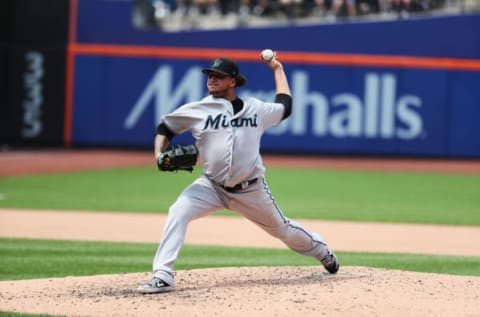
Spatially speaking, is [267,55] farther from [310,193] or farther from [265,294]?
[310,193]

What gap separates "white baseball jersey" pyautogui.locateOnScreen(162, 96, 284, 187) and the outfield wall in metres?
16.0

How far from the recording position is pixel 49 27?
24.1 m

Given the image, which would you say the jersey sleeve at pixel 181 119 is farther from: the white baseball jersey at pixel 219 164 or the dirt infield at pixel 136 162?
the dirt infield at pixel 136 162

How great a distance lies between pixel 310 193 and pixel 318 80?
22.8 ft

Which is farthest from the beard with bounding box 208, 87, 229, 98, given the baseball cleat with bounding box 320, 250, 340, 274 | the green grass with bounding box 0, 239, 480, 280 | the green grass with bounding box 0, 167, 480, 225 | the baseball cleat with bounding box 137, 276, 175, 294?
the green grass with bounding box 0, 167, 480, 225

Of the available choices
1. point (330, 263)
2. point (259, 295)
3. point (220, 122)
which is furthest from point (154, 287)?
point (330, 263)

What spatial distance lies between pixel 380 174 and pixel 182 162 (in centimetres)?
1406

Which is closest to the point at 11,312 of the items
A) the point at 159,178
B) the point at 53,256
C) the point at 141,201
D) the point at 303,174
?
the point at 53,256

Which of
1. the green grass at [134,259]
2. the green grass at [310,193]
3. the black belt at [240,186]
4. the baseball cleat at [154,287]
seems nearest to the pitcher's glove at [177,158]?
the black belt at [240,186]

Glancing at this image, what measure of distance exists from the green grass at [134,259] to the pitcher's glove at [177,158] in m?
1.96

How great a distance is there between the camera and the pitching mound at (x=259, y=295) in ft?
21.4

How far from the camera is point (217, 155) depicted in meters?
7.21

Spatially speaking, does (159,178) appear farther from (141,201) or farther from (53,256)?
(53,256)

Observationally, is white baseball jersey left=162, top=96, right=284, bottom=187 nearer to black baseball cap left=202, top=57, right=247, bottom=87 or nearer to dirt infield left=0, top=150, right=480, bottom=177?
black baseball cap left=202, top=57, right=247, bottom=87
